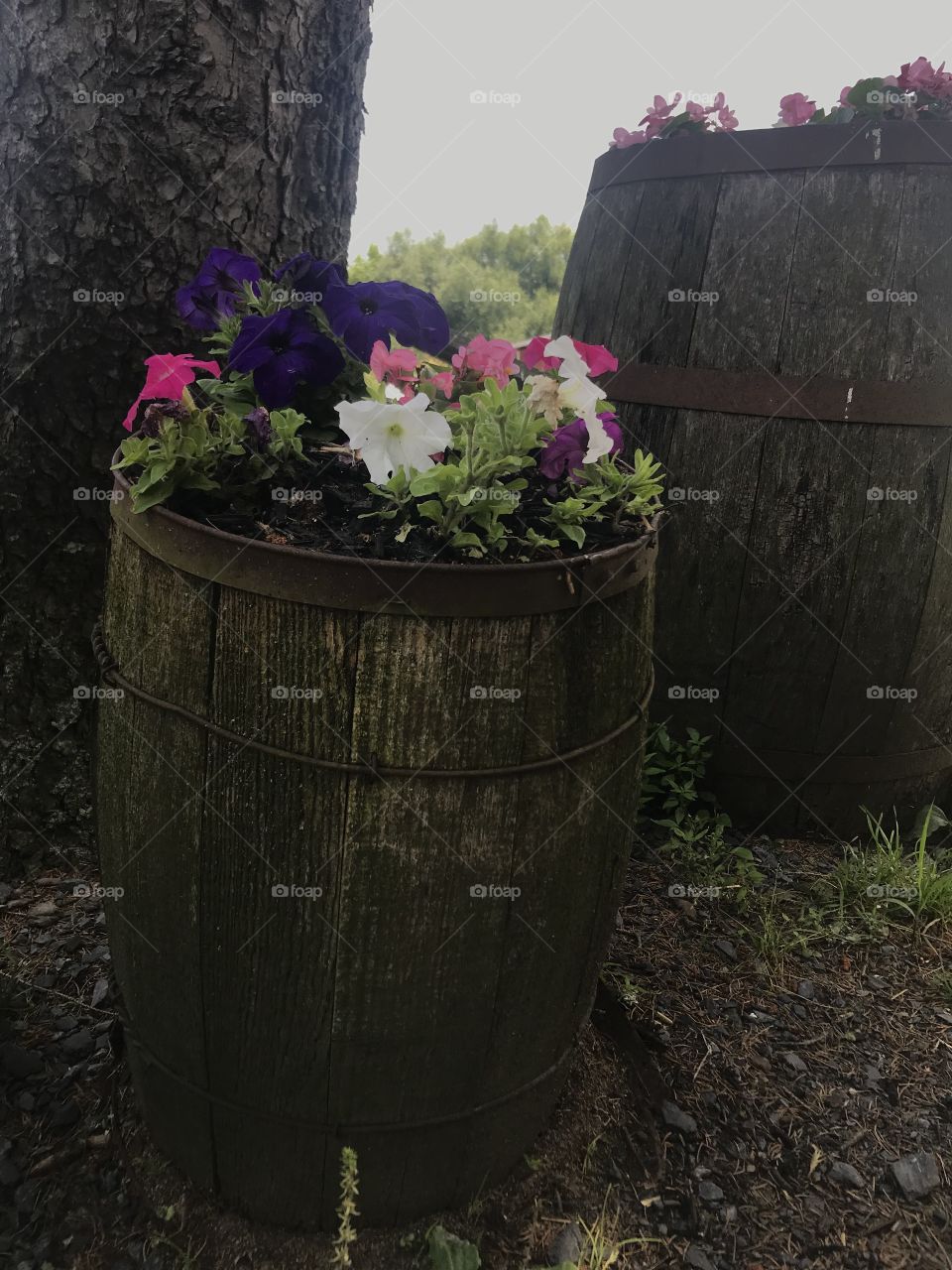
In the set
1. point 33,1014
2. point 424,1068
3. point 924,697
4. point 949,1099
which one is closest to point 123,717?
point 424,1068

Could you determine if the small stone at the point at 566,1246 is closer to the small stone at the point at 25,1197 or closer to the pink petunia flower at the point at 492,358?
the small stone at the point at 25,1197

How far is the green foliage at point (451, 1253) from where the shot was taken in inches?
66.4

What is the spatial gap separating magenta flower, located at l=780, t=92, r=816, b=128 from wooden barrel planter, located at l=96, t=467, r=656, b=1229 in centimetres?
177

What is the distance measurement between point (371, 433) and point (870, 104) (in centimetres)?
201

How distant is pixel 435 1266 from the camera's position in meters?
1.70

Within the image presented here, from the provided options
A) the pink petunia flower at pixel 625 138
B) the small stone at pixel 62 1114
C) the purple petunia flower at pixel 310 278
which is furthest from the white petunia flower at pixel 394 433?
the pink petunia flower at pixel 625 138

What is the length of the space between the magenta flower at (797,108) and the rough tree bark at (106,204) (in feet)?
3.82

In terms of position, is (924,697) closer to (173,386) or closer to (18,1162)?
(173,386)

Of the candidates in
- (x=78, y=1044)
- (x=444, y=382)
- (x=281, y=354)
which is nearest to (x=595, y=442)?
(x=444, y=382)

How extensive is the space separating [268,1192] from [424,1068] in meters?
0.43

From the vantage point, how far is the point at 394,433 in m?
1.36

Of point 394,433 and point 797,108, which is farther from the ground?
point 797,108

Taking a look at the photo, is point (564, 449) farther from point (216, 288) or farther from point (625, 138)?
point (625, 138)

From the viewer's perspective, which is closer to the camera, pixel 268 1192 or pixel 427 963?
pixel 427 963
